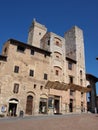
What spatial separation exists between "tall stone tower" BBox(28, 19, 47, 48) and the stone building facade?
187 inches

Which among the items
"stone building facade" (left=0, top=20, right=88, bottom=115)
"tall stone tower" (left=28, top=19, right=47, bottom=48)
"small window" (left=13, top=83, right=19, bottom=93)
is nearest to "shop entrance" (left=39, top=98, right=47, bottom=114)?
"stone building facade" (left=0, top=20, right=88, bottom=115)

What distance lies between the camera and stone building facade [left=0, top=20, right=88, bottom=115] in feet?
86.7

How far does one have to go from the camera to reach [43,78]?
30.9 m

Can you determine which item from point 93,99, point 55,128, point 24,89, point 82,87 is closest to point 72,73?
point 82,87

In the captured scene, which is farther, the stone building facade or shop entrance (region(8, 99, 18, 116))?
the stone building facade

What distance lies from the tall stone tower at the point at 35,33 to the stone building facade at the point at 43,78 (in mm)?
4741

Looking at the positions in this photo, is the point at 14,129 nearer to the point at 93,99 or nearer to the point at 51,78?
the point at 51,78

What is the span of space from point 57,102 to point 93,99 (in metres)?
14.1

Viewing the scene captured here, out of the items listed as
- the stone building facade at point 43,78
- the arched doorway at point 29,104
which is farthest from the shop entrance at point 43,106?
the arched doorway at point 29,104

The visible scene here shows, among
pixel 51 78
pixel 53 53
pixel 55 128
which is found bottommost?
pixel 55 128

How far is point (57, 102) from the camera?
32.4 m

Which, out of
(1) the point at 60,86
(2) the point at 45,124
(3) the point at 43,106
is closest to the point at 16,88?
(3) the point at 43,106

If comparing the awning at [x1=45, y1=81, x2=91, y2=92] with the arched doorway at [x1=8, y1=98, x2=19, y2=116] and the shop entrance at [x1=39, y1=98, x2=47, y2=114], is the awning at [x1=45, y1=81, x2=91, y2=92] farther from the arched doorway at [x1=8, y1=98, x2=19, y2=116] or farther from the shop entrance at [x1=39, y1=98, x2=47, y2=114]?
the arched doorway at [x1=8, y1=98, x2=19, y2=116]

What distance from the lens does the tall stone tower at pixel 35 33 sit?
42.6 metres
